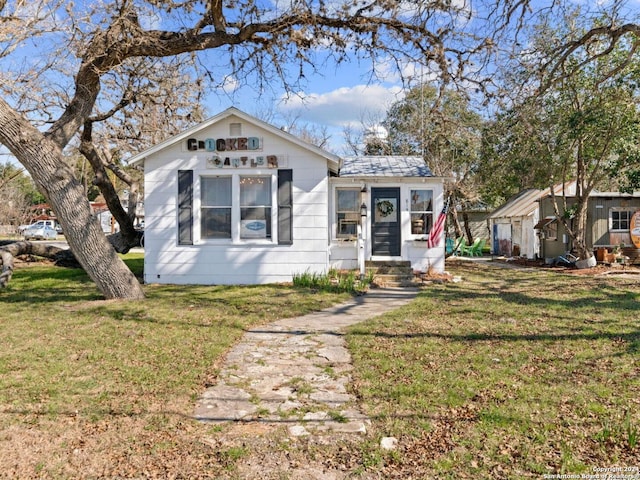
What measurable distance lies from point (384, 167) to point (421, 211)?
176 centimetres

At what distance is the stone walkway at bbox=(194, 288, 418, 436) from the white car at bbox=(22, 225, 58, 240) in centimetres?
3876

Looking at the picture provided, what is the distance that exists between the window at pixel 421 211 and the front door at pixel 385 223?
42cm

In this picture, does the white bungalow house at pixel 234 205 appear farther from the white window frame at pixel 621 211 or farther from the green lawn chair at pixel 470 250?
the green lawn chair at pixel 470 250

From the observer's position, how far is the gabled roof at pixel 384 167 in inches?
525

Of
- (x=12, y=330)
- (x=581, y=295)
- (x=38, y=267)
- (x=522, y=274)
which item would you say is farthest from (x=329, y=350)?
(x=38, y=267)

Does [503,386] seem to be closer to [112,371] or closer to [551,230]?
[112,371]

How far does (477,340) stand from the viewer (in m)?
6.23

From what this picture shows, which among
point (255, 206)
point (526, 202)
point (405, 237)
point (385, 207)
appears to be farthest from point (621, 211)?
point (255, 206)

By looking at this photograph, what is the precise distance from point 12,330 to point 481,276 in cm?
1154

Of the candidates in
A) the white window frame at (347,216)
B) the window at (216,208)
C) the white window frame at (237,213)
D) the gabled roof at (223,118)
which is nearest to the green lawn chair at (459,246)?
the white window frame at (347,216)

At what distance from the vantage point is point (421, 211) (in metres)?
13.3

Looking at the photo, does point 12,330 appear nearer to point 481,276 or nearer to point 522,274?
point 481,276

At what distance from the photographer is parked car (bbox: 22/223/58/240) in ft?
129

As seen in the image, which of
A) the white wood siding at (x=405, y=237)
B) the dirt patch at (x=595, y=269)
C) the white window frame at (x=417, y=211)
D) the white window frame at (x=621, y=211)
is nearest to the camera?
the white wood siding at (x=405, y=237)
